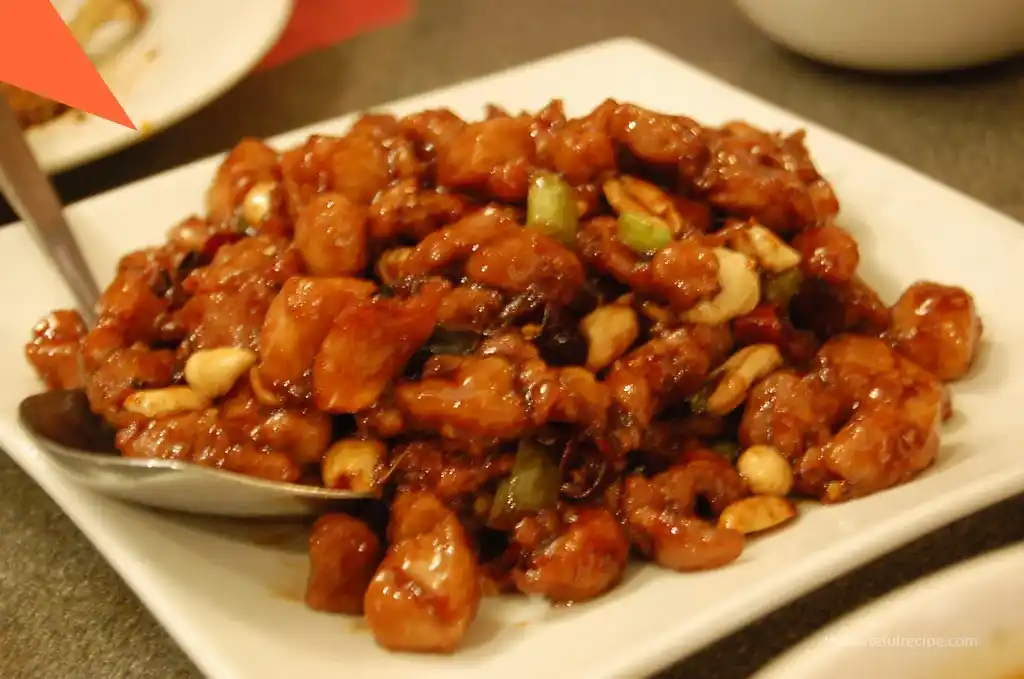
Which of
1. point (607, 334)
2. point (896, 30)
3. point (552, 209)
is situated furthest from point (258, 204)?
point (896, 30)

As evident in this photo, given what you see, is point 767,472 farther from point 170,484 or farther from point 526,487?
point 170,484

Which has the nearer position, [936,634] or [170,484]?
[936,634]

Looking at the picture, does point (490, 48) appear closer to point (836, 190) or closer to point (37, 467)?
point (836, 190)

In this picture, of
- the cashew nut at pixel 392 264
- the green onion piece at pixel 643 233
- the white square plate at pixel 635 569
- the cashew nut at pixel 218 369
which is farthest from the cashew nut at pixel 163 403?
the green onion piece at pixel 643 233

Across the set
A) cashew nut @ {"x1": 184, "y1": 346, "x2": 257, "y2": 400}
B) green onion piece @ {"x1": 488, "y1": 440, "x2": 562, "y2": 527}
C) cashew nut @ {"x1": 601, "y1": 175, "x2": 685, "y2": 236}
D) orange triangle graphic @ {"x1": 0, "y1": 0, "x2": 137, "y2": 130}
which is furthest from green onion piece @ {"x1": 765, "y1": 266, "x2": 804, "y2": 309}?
orange triangle graphic @ {"x1": 0, "y1": 0, "x2": 137, "y2": 130}

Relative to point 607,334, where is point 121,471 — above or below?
above

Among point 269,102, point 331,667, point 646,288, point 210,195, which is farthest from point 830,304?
point 269,102
